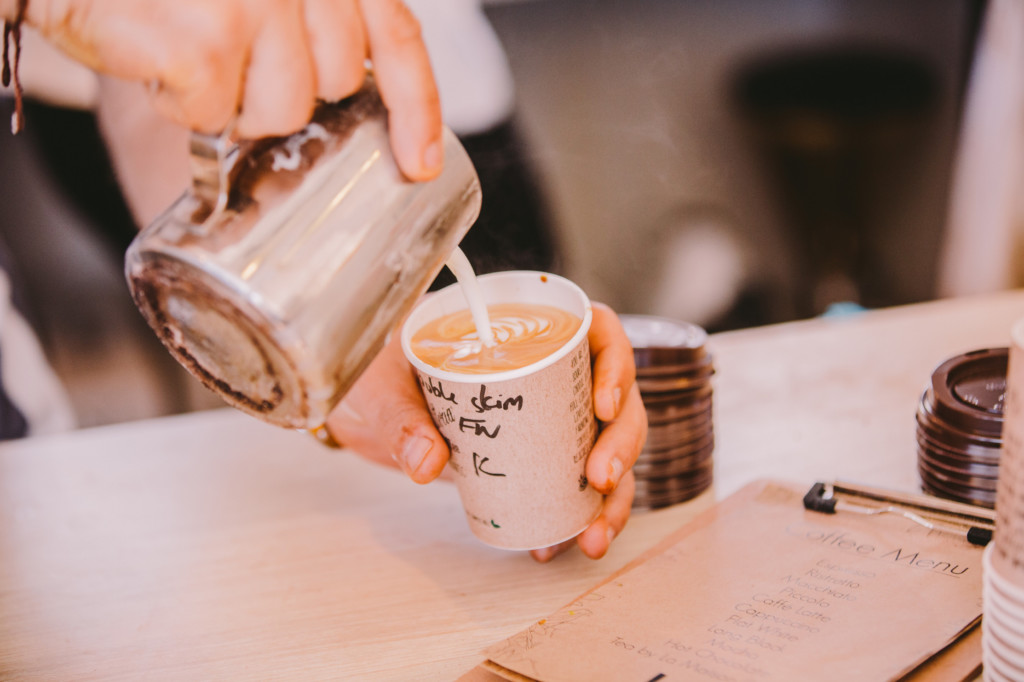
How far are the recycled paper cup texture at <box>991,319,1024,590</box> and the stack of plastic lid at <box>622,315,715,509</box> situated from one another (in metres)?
0.50

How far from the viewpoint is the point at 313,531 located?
1110mm

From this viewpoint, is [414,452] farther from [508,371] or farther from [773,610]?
[773,610]

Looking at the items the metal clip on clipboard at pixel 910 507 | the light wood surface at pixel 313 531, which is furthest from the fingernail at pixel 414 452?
the metal clip on clipboard at pixel 910 507

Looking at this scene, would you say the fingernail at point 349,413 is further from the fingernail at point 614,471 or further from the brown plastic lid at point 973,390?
the brown plastic lid at point 973,390

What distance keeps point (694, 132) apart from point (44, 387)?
2360 millimetres

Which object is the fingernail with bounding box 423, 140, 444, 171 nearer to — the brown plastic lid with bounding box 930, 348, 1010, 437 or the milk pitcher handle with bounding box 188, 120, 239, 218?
the milk pitcher handle with bounding box 188, 120, 239, 218

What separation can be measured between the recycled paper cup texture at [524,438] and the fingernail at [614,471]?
0.03 m

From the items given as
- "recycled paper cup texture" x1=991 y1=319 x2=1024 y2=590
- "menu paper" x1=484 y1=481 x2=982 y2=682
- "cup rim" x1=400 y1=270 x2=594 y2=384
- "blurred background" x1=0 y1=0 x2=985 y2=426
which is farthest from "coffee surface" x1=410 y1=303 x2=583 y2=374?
"blurred background" x1=0 y1=0 x2=985 y2=426

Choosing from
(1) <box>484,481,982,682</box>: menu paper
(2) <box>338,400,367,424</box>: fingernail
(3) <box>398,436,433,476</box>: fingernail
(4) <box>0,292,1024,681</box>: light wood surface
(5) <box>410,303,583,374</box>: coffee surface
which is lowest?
(4) <box>0,292,1024,681</box>: light wood surface

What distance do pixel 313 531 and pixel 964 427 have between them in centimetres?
84

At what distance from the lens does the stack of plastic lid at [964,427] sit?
86 centimetres

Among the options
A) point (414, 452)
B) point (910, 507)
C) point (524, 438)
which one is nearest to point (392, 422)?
point (414, 452)

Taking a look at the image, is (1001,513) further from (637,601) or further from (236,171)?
(236,171)

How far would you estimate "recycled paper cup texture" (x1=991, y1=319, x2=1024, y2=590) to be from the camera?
1.74 ft
